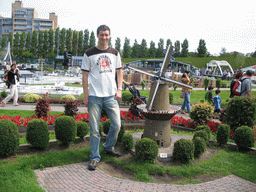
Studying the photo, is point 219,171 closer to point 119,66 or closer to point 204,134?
point 204,134

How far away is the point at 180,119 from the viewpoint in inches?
336

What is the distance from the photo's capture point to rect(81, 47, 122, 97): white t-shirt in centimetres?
438

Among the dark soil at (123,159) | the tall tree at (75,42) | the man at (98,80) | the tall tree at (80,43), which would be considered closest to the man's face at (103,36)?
the man at (98,80)

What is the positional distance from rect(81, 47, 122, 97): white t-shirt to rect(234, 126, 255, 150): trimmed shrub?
3440mm

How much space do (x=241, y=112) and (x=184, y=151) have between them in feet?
10.5

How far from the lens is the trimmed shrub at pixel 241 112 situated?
682cm

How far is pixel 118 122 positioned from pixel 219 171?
215cm

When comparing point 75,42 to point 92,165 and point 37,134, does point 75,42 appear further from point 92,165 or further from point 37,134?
point 92,165

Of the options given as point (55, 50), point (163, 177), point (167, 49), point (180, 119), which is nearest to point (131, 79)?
point (180, 119)

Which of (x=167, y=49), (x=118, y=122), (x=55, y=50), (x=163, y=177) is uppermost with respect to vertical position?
(x=55, y=50)

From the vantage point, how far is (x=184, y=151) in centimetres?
470

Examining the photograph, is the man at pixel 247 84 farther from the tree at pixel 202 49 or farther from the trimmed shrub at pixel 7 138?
the tree at pixel 202 49

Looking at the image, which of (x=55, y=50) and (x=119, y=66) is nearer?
(x=119, y=66)

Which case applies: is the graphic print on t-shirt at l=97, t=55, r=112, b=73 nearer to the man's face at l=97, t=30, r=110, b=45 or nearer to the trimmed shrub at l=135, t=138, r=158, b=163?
the man's face at l=97, t=30, r=110, b=45
